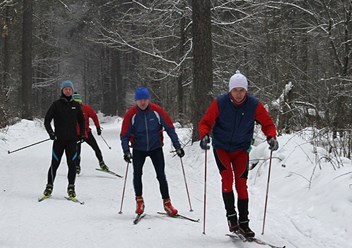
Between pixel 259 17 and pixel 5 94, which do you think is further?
pixel 5 94

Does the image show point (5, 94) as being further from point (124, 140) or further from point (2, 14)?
point (124, 140)

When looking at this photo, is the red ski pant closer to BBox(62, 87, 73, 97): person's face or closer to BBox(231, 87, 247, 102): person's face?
BBox(231, 87, 247, 102): person's face

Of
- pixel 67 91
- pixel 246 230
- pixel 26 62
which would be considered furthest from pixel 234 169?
pixel 26 62

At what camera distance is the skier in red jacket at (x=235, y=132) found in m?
5.36

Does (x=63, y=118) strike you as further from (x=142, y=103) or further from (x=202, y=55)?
(x=202, y=55)

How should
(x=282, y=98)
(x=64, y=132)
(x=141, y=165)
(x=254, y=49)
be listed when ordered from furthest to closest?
(x=254, y=49) < (x=282, y=98) < (x=64, y=132) < (x=141, y=165)

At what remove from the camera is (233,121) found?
5.40m

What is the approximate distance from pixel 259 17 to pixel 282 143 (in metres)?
7.08

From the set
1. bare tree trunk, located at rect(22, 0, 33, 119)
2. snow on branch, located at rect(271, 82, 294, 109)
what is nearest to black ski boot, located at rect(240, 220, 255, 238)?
snow on branch, located at rect(271, 82, 294, 109)

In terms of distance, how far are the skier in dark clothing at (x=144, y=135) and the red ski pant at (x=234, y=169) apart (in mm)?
1263

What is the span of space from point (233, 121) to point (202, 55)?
7105 mm

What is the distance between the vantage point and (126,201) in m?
7.99

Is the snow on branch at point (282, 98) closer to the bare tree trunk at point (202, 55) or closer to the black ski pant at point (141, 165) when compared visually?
the bare tree trunk at point (202, 55)

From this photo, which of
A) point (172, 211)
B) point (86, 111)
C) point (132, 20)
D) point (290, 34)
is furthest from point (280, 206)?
point (132, 20)
